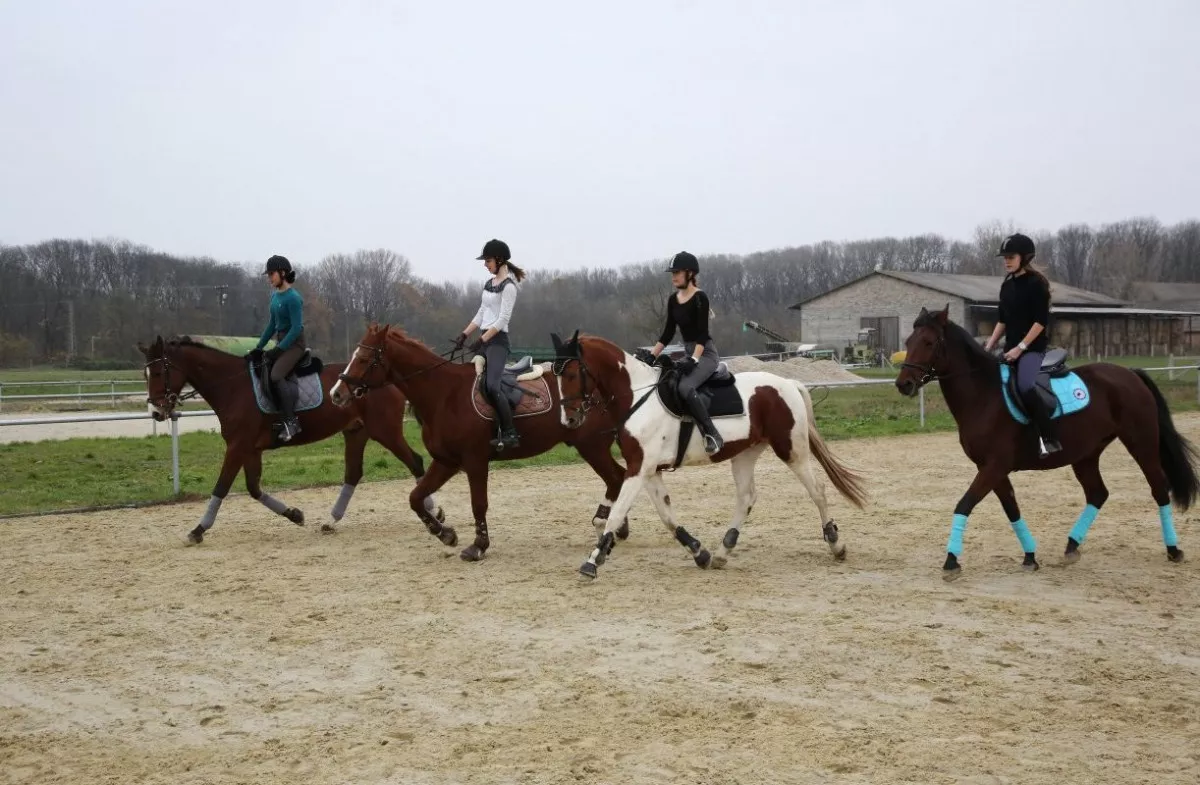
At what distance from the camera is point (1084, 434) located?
8883mm

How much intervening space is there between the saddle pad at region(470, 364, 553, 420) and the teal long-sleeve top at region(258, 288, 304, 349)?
8.38 ft

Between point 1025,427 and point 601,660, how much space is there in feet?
14.9

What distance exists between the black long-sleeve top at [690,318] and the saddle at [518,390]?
4.42 feet

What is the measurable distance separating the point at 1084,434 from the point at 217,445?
17348 millimetres

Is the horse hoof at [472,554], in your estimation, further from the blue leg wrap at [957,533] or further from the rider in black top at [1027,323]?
the rider in black top at [1027,323]

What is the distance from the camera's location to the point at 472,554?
9695 millimetres

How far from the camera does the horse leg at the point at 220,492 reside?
10836mm

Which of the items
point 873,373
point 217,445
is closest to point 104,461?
point 217,445

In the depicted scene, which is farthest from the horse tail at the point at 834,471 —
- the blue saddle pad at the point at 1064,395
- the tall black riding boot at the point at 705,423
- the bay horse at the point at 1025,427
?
the blue saddle pad at the point at 1064,395

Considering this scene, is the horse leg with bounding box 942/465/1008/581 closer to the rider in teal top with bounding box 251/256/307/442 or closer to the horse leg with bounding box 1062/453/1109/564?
the horse leg with bounding box 1062/453/1109/564

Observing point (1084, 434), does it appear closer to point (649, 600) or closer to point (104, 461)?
point (649, 600)

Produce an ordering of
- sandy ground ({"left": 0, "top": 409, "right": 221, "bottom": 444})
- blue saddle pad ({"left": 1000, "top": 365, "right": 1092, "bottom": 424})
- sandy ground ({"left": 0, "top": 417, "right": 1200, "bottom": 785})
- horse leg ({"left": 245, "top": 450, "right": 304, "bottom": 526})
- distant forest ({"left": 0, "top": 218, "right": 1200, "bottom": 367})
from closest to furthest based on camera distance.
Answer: sandy ground ({"left": 0, "top": 417, "right": 1200, "bottom": 785}) < blue saddle pad ({"left": 1000, "top": 365, "right": 1092, "bottom": 424}) < horse leg ({"left": 245, "top": 450, "right": 304, "bottom": 526}) < sandy ground ({"left": 0, "top": 409, "right": 221, "bottom": 444}) < distant forest ({"left": 0, "top": 218, "right": 1200, "bottom": 367})

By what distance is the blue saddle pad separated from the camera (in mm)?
8727

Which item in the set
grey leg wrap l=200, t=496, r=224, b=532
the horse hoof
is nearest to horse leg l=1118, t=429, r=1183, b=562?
the horse hoof
